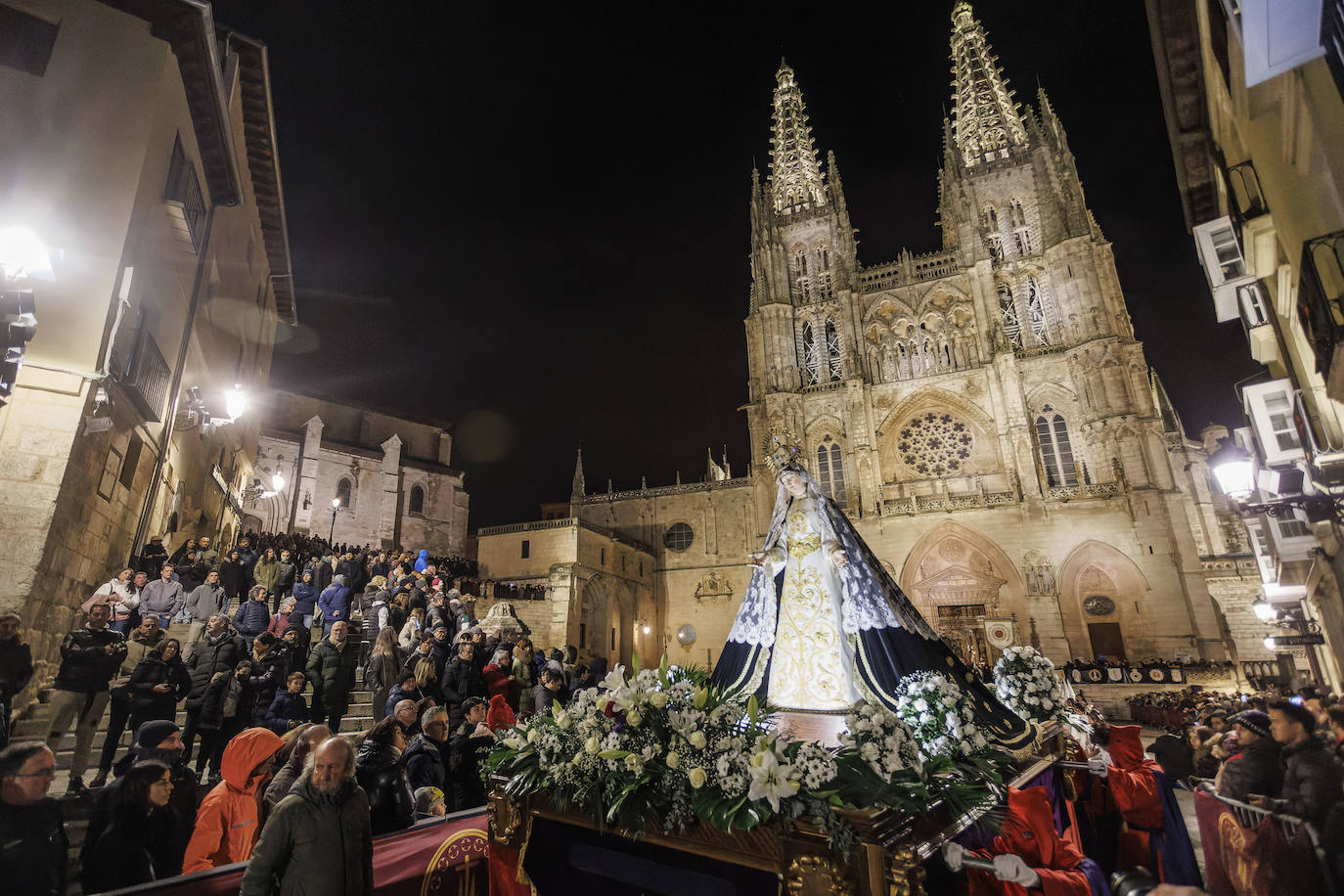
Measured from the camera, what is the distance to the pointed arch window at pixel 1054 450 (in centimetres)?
2530

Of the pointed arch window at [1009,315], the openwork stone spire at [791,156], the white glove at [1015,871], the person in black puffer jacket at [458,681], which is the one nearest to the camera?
the white glove at [1015,871]

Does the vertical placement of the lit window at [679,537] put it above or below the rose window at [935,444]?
below

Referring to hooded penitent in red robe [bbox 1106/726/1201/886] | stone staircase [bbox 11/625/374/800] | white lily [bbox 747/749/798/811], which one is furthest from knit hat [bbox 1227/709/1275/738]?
stone staircase [bbox 11/625/374/800]

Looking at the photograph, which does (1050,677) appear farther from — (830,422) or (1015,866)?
(830,422)

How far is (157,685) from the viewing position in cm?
601

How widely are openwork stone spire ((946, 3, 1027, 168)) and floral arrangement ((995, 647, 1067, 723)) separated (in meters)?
32.6

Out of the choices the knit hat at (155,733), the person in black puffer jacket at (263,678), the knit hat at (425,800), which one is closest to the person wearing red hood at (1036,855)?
the knit hat at (425,800)

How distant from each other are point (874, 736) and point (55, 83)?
1326 centimetres

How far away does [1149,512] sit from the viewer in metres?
22.7

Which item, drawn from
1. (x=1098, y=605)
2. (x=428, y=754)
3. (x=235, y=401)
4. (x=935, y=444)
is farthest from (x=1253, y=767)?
(x=935, y=444)

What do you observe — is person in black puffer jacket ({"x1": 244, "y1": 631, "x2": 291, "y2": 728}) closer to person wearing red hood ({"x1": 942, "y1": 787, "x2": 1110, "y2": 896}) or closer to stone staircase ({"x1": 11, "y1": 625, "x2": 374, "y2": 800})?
stone staircase ({"x1": 11, "y1": 625, "x2": 374, "y2": 800})

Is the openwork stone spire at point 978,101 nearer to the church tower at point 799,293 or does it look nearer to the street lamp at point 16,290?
the church tower at point 799,293

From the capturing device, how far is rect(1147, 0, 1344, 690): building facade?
4336 mm

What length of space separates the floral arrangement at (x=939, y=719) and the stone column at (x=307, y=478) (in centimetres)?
3156
